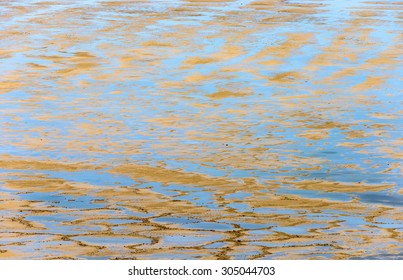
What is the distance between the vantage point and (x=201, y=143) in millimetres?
5707

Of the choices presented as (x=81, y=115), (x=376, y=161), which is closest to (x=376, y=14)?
(x=81, y=115)

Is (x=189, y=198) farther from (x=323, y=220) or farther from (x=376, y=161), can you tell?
(x=376, y=161)

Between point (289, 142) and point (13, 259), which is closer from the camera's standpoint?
point (13, 259)

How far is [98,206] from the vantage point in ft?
14.6

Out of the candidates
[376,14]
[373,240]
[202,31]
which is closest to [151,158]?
[373,240]

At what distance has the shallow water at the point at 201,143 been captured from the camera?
13.2 ft

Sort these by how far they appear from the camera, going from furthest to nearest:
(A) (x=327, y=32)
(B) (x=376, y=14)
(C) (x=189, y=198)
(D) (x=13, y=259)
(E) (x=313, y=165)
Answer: (B) (x=376, y=14)
(A) (x=327, y=32)
(E) (x=313, y=165)
(C) (x=189, y=198)
(D) (x=13, y=259)

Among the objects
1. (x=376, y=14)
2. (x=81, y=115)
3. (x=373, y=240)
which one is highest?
(x=373, y=240)

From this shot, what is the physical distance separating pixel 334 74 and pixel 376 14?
4354 millimetres

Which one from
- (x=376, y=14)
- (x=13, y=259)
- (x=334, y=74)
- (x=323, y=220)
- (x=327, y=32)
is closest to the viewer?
(x=13, y=259)

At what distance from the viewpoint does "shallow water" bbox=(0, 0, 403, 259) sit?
4027 mm

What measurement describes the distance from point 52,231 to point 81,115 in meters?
2.50

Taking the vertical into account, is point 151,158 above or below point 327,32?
above

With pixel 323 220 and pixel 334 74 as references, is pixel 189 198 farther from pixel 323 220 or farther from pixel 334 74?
pixel 334 74
